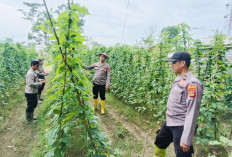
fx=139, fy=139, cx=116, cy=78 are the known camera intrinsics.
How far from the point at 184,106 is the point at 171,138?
825 millimetres

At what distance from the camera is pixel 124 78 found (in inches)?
266

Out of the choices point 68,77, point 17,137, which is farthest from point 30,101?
point 68,77

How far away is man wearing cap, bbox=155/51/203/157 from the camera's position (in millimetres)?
1914

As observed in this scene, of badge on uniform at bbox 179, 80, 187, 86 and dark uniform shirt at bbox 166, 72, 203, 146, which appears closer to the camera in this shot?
dark uniform shirt at bbox 166, 72, 203, 146

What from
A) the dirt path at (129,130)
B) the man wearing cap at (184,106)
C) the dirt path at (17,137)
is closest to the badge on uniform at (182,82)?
the man wearing cap at (184,106)

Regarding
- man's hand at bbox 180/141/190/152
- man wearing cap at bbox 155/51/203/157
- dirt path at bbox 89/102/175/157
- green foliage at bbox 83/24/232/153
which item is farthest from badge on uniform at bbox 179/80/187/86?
dirt path at bbox 89/102/175/157

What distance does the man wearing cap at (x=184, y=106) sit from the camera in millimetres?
1914

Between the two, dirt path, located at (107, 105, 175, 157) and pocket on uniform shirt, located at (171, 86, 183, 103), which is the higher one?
pocket on uniform shirt, located at (171, 86, 183, 103)

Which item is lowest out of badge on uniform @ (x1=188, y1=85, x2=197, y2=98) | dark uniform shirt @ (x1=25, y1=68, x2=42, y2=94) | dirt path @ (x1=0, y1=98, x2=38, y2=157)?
dirt path @ (x1=0, y1=98, x2=38, y2=157)

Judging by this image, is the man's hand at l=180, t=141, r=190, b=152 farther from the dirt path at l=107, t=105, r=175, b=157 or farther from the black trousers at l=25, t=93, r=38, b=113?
the black trousers at l=25, t=93, r=38, b=113

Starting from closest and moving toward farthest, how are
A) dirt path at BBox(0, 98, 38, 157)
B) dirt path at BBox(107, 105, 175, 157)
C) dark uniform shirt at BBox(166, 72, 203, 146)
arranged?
dark uniform shirt at BBox(166, 72, 203, 146) < dirt path at BBox(0, 98, 38, 157) < dirt path at BBox(107, 105, 175, 157)

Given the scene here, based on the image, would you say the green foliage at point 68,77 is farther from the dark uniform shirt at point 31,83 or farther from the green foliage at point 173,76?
the dark uniform shirt at point 31,83

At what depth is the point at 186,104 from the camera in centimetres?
207

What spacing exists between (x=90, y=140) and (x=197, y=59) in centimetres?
316
